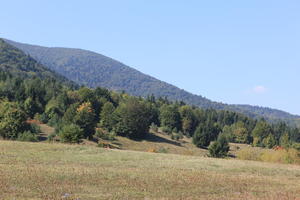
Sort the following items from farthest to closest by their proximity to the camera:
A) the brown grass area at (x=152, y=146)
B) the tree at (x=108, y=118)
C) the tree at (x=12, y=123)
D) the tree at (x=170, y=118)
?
the tree at (x=170, y=118)
the tree at (x=108, y=118)
the brown grass area at (x=152, y=146)
the tree at (x=12, y=123)

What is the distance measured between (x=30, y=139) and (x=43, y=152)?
1523 inches

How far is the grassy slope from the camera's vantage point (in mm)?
23406

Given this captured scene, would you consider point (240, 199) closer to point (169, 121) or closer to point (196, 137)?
point (196, 137)

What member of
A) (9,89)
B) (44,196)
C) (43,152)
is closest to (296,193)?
(44,196)

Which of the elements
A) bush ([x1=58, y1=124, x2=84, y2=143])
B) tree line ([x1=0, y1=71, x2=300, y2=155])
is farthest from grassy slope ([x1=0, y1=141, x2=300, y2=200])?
tree line ([x1=0, y1=71, x2=300, y2=155])

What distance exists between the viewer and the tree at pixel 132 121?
123 metres

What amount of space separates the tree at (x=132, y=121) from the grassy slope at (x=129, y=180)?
3172 inches

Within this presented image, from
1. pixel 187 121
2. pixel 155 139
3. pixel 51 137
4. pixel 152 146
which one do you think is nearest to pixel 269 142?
pixel 187 121

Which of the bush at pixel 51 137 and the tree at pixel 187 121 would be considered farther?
the tree at pixel 187 121

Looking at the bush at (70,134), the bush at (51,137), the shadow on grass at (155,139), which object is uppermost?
the bush at (70,134)

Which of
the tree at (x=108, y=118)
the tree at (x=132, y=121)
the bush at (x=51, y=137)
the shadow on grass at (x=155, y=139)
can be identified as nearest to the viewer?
the bush at (x=51, y=137)

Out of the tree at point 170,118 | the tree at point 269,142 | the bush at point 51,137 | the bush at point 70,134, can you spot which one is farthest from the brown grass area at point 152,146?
the tree at point 269,142

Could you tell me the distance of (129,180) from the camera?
93.9ft

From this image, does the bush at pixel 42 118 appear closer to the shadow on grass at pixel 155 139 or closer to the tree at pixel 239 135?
the shadow on grass at pixel 155 139
